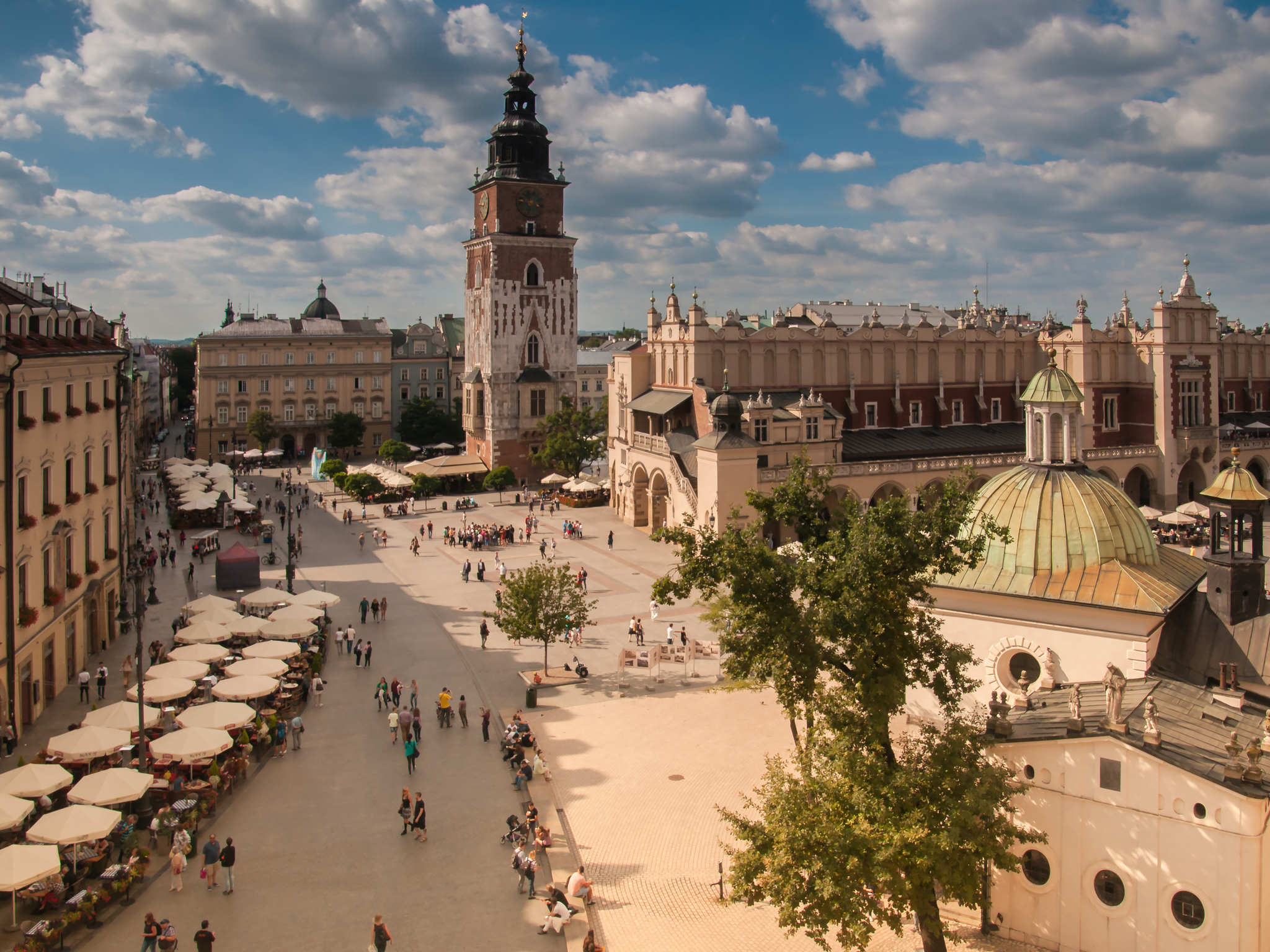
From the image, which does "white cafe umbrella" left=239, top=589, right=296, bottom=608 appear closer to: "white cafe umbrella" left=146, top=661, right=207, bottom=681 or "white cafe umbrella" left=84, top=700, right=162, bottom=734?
"white cafe umbrella" left=146, top=661, right=207, bottom=681

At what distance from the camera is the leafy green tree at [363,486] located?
6456 centimetres

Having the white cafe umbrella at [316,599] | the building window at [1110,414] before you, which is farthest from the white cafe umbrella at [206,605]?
the building window at [1110,414]

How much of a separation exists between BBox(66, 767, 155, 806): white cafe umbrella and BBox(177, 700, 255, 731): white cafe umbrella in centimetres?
271

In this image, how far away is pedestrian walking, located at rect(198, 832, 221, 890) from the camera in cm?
1778

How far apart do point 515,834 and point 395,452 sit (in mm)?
64398

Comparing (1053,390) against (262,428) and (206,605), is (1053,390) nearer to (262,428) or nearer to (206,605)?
(206,605)

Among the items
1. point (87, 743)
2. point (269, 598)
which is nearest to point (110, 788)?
point (87, 743)

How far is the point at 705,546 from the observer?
15.3 metres

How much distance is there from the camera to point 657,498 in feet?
181

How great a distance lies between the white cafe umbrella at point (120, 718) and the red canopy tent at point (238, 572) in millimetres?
18722

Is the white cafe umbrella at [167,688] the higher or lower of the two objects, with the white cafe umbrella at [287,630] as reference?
lower

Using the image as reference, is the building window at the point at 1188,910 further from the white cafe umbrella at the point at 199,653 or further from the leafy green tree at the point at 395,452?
the leafy green tree at the point at 395,452

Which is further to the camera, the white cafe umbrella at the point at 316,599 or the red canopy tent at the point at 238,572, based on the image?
the red canopy tent at the point at 238,572

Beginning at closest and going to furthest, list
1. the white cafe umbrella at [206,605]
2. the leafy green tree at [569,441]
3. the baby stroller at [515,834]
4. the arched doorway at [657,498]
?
the baby stroller at [515,834]
the white cafe umbrella at [206,605]
the arched doorway at [657,498]
the leafy green tree at [569,441]
